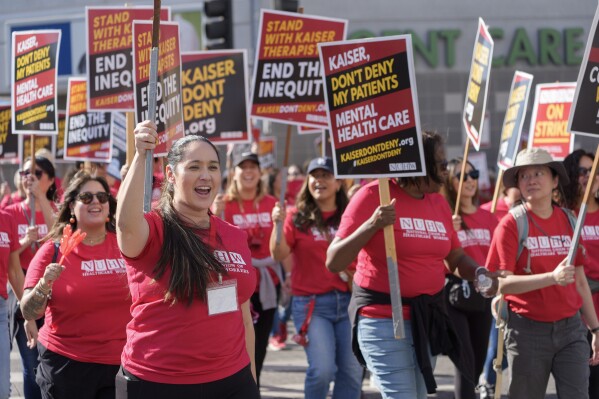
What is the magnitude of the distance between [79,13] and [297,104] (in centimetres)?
1729

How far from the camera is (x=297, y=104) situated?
955 cm

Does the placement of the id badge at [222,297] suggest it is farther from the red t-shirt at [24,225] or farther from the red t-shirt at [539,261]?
the red t-shirt at [24,225]

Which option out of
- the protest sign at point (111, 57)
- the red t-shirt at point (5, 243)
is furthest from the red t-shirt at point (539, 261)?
the protest sign at point (111, 57)

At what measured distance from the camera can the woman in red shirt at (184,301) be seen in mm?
4434

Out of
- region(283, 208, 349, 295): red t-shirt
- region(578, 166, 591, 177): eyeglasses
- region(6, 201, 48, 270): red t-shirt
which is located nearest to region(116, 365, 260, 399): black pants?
region(283, 208, 349, 295): red t-shirt

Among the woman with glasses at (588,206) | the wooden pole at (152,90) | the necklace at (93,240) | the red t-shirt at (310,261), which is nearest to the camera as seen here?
the wooden pole at (152,90)

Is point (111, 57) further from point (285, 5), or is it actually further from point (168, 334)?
point (168, 334)

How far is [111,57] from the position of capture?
9.14 metres

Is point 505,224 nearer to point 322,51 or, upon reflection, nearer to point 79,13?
point 322,51

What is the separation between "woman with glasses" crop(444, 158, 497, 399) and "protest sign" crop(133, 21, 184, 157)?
2515mm

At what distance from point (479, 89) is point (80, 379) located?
409cm

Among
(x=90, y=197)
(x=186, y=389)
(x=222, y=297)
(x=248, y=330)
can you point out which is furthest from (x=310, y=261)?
(x=186, y=389)

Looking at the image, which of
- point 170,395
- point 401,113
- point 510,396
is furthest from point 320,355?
point 170,395

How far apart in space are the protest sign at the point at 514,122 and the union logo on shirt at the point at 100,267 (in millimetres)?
4335
